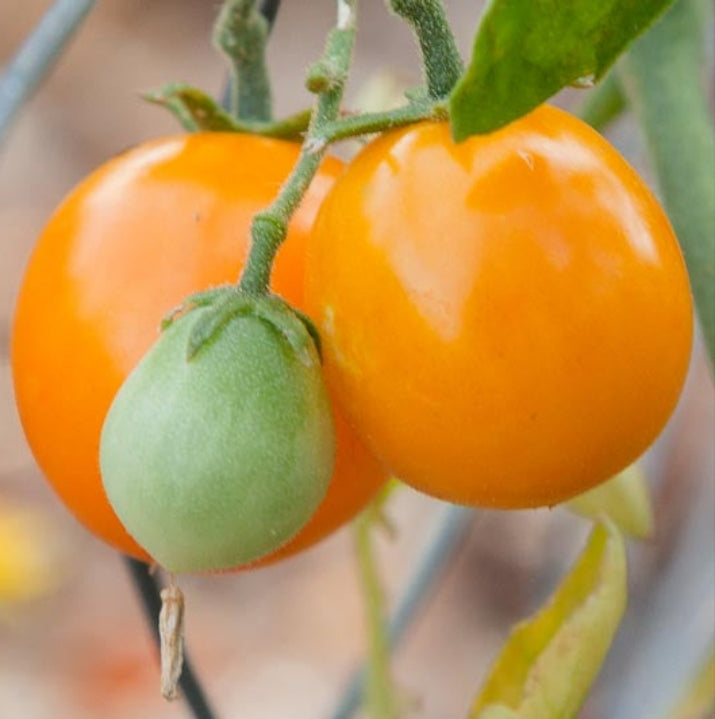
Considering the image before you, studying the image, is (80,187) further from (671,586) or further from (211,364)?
(671,586)

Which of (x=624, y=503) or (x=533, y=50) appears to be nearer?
(x=533, y=50)

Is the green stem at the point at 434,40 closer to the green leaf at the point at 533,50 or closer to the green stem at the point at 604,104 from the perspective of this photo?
the green leaf at the point at 533,50

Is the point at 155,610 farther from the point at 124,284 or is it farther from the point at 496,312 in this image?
the point at 496,312

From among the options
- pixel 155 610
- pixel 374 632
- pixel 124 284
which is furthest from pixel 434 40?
pixel 374 632

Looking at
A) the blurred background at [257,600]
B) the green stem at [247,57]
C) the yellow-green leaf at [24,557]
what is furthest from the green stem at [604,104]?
the yellow-green leaf at [24,557]

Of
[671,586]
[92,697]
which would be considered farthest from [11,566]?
[671,586]

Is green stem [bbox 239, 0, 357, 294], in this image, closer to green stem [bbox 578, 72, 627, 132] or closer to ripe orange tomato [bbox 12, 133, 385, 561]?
ripe orange tomato [bbox 12, 133, 385, 561]
